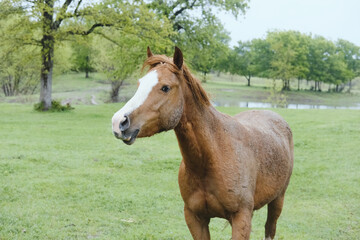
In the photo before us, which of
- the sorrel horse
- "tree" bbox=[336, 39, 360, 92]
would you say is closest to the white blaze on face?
the sorrel horse

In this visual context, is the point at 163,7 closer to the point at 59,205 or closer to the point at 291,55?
the point at 59,205

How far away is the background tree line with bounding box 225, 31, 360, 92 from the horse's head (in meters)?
49.2

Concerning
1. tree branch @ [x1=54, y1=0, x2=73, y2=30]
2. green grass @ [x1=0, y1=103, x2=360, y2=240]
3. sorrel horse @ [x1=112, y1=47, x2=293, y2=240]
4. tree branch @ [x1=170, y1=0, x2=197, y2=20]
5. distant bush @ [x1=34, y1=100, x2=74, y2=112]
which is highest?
tree branch @ [x1=170, y1=0, x2=197, y2=20]

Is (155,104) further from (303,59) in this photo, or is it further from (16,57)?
(303,59)

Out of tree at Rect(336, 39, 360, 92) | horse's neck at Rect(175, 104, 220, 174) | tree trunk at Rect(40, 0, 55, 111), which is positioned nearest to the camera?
horse's neck at Rect(175, 104, 220, 174)

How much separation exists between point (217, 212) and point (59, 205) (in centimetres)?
428

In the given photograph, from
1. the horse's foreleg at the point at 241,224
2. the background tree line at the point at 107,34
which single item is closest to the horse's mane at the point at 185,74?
the horse's foreleg at the point at 241,224

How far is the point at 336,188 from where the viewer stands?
321 inches

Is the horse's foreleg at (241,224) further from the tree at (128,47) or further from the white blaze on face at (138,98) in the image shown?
the tree at (128,47)

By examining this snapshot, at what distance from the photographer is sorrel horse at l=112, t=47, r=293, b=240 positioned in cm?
248

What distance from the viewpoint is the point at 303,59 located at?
5716 cm

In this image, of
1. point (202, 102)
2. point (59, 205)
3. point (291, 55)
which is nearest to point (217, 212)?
point (202, 102)

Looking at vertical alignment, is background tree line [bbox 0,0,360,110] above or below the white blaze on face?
above

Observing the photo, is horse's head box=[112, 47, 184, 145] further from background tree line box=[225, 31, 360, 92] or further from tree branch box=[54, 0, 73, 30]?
background tree line box=[225, 31, 360, 92]
